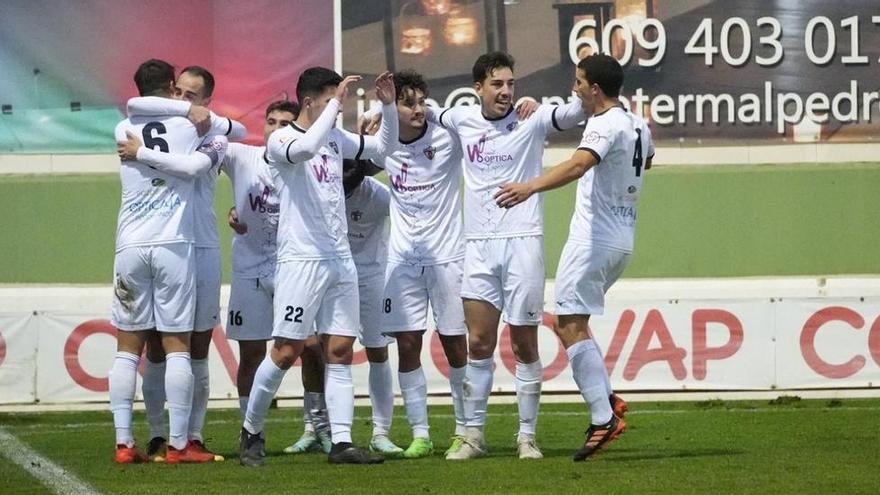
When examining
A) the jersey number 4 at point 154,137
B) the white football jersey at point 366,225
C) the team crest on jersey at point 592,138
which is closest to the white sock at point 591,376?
the team crest on jersey at point 592,138

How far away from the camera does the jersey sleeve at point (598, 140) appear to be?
9070 mm

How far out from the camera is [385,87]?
9406mm

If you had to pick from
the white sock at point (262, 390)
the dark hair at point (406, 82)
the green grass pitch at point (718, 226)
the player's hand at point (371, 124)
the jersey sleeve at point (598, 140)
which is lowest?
the white sock at point (262, 390)

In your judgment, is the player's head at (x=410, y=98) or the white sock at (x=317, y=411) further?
the white sock at (x=317, y=411)

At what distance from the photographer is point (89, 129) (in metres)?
16.2

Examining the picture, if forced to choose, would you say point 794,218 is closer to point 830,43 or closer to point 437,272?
point 830,43

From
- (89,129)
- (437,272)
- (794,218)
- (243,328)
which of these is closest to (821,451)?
(437,272)

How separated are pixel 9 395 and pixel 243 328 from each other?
4877 mm

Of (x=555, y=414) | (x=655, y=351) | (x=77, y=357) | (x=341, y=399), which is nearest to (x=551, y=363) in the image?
(x=655, y=351)

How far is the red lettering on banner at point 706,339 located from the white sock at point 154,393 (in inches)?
236

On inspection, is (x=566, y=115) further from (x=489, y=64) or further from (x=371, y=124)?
(x=371, y=124)

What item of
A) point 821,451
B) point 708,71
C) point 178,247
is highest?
point 708,71

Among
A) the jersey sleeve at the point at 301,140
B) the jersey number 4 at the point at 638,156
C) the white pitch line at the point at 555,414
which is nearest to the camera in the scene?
the jersey sleeve at the point at 301,140

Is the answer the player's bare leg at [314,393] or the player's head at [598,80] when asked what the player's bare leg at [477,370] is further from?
the player's head at [598,80]
